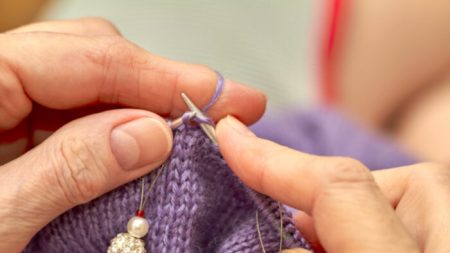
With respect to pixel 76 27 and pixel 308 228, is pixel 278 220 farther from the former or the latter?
pixel 76 27

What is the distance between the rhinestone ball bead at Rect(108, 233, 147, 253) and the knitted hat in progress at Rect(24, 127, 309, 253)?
20 millimetres

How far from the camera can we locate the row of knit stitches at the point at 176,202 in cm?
71

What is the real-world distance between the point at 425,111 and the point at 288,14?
1.40ft

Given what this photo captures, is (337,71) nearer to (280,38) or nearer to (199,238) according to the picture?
(280,38)

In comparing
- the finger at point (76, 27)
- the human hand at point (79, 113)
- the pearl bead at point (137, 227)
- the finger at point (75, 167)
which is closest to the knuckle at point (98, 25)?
the finger at point (76, 27)

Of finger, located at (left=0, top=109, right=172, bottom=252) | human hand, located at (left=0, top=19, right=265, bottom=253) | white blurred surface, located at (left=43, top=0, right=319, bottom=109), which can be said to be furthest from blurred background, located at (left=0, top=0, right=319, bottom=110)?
finger, located at (left=0, top=109, right=172, bottom=252)

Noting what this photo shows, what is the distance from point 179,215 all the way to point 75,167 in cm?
14

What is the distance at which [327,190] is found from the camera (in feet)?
2.00

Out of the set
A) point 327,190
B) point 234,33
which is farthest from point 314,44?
point 327,190

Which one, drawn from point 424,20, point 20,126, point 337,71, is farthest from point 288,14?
point 20,126

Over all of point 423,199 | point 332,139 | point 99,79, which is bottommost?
point 332,139

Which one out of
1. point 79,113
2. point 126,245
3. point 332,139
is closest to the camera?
point 126,245

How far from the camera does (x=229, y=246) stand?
0.73 m

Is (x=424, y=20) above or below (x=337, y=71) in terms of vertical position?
above
